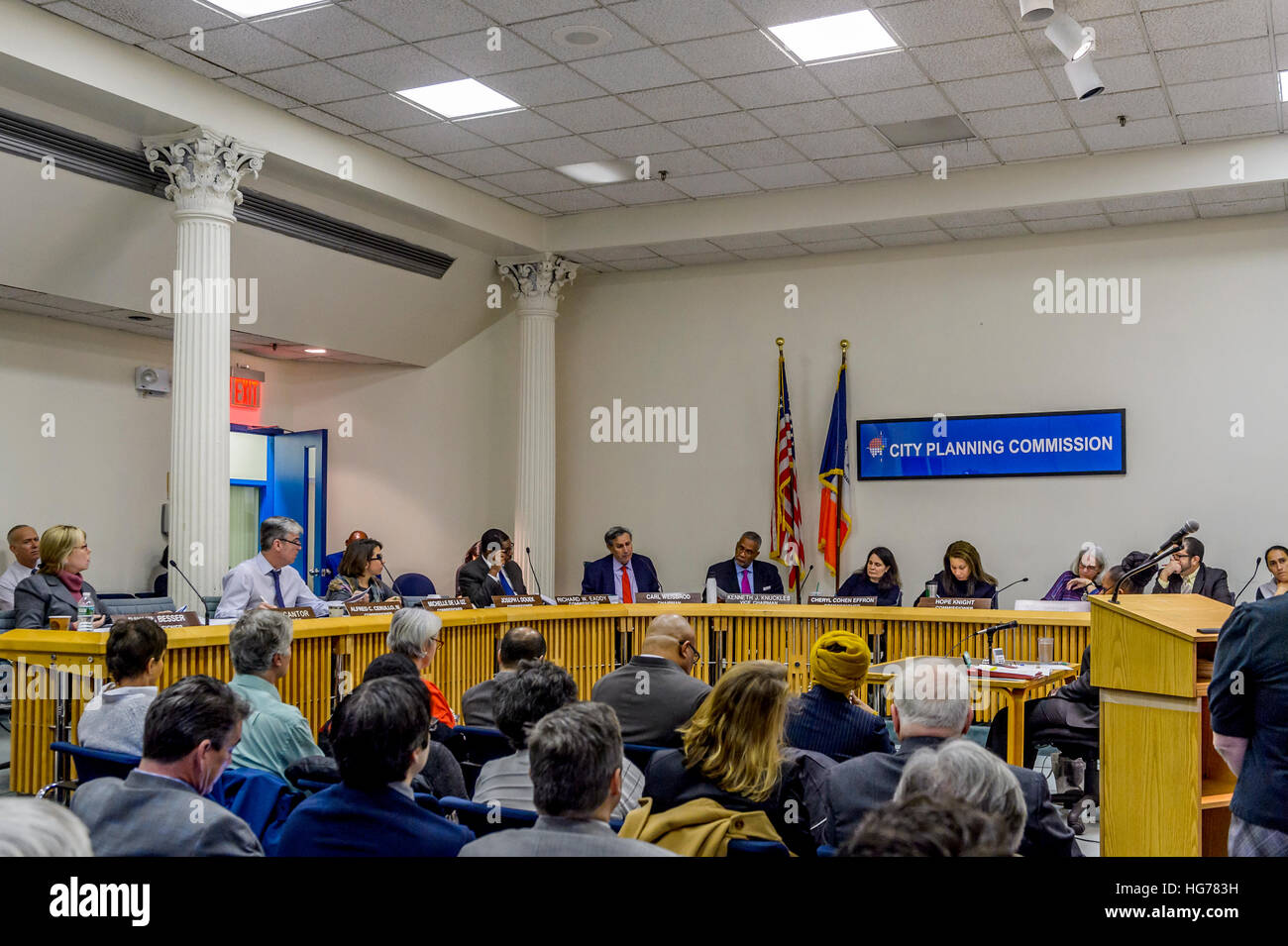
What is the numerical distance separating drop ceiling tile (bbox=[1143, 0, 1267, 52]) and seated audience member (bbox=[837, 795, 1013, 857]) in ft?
17.7

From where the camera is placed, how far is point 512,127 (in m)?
7.19

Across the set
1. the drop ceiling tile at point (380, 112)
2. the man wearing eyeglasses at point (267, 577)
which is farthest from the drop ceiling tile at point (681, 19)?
the man wearing eyeglasses at point (267, 577)

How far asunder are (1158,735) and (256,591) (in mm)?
4230

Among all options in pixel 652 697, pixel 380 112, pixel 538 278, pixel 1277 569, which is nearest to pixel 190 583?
pixel 380 112

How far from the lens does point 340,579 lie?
738 cm

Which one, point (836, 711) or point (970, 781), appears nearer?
point (970, 781)

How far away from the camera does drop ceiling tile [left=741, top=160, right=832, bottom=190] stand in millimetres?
7969

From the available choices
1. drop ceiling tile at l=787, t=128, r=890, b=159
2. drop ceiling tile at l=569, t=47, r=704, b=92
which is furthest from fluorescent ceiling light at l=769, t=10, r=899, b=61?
drop ceiling tile at l=787, t=128, r=890, b=159

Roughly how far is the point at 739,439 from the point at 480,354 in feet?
8.34

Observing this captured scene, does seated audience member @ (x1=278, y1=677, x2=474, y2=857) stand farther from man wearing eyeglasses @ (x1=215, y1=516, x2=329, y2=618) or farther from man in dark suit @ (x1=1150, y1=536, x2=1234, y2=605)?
man in dark suit @ (x1=1150, y1=536, x2=1234, y2=605)

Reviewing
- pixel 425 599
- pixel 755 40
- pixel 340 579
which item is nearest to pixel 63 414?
pixel 340 579

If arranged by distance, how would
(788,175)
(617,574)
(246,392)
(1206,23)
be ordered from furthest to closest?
(246,392), (617,574), (788,175), (1206,23)

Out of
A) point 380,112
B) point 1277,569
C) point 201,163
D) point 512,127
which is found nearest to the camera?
point 201,163

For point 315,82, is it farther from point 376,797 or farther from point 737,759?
point 376,797
